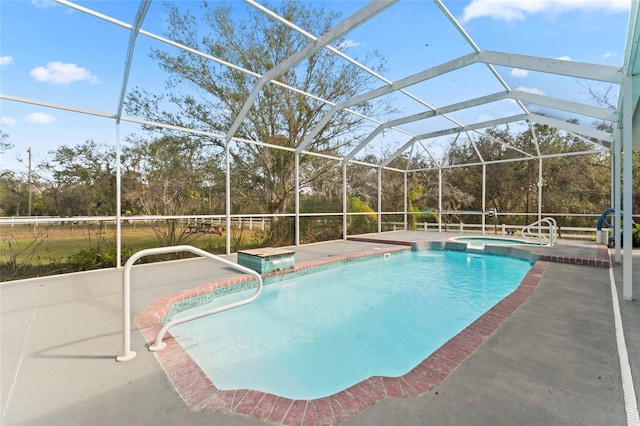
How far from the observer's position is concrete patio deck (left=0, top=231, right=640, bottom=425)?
1.72 metres

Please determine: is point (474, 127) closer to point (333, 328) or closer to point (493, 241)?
point (493, 241)

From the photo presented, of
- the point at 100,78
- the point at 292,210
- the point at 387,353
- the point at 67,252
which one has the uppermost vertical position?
the point at 100,78

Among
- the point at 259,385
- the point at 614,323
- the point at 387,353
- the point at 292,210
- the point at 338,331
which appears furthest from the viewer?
the point at 292,210

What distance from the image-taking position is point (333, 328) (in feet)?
13.0

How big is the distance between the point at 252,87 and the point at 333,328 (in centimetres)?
824

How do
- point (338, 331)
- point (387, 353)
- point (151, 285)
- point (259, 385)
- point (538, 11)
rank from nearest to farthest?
point (259, 385) → point (387, 353) → point (338, 331) → point (538, 11) → point (151, 285)

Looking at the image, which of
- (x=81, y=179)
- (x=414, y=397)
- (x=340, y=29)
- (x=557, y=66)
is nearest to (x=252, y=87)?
(x=340, y=29)

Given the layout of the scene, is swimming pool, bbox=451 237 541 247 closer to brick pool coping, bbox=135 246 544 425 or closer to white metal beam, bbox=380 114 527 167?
white metal beam, bbox=380 114 527 167

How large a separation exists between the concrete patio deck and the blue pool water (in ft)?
2.56

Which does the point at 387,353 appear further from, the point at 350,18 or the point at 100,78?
the point at 100,78

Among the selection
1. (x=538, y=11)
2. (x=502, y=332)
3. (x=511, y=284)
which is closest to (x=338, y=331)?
(x=502, y=332)

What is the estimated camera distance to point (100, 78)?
19.0 ft

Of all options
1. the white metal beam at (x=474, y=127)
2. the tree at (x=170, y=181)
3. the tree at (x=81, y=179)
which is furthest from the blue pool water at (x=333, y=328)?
the white metal beam at (x=474, y=127)

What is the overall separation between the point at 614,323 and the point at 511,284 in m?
3.24
